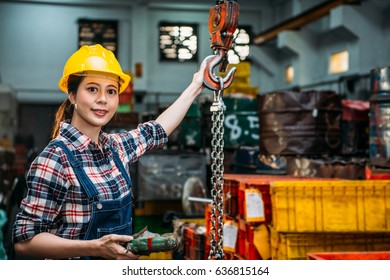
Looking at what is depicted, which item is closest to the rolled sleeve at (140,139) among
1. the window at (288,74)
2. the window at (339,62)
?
the window at (339,62)

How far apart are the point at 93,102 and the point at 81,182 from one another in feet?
0.97

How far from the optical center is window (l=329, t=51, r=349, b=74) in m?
13.4

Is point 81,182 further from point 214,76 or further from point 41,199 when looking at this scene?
point 214,76

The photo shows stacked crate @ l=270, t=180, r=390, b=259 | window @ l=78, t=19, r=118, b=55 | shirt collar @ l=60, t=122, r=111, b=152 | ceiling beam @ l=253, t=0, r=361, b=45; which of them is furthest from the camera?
window @ l=78, t=19, r=118, b=55

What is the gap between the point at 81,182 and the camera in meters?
2.05

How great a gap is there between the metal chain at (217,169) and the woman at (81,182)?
33 cm

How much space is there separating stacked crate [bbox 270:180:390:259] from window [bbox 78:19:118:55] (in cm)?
1418

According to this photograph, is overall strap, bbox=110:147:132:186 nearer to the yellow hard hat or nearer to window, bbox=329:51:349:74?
the yellow hard hat

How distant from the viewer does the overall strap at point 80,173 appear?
6.74 feet

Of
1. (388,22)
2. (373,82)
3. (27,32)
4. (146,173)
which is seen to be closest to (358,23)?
(388,22)

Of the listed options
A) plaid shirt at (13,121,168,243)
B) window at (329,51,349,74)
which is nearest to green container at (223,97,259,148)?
plaid shirt at (13,121,168,243)

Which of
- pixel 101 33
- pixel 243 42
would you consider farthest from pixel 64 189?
pixel 243 42

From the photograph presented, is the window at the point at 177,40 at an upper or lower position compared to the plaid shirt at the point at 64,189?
upper

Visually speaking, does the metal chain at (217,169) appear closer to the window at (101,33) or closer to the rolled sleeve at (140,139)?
the rolled sleeve at (140,139)
